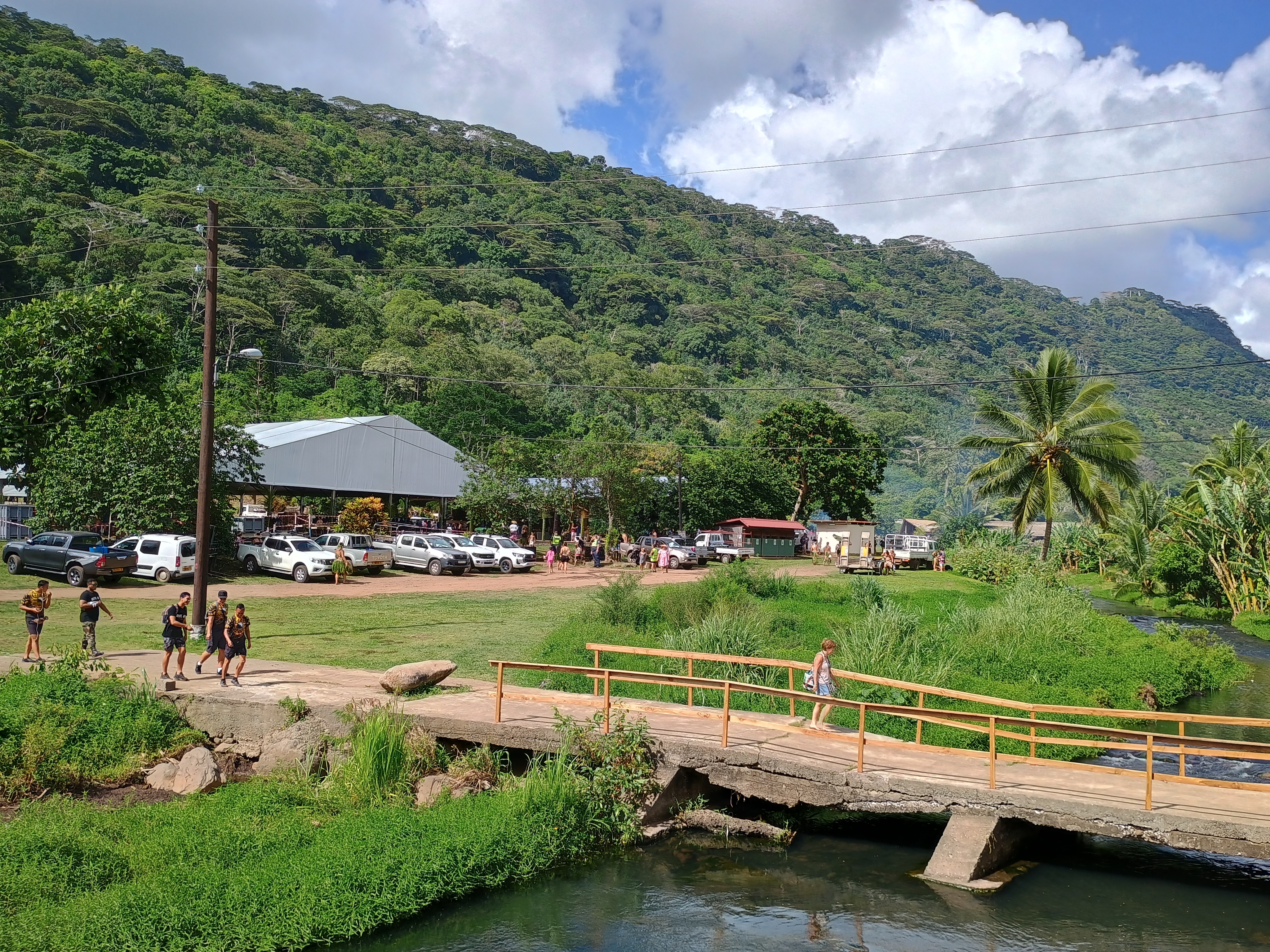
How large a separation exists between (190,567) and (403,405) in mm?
51475

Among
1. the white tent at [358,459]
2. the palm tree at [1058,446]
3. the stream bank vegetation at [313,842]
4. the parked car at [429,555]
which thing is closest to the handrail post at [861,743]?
the stream bank vegetation at [313,842]

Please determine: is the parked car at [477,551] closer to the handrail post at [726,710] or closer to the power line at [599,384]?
the power line at [599,384]

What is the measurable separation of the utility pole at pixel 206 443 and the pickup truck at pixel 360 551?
16.0 metres

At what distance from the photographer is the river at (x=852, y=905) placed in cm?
1055

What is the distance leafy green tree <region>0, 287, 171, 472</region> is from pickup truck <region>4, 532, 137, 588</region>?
17.5 feet

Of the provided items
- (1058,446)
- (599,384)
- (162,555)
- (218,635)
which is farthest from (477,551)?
(599,384)

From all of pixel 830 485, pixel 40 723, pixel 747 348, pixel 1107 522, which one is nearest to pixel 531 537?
pixel 830 485

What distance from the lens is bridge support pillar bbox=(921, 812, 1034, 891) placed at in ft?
39.2

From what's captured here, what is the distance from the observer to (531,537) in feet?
189

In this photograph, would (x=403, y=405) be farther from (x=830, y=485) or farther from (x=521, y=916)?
(x=521, y=916)

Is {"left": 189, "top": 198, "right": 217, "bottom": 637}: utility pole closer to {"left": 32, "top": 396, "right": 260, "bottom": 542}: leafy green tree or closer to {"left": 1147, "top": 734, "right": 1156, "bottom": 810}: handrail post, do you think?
{"left": 32, "top": 396, "right": 260, "bottom": 542}: leafy green tree

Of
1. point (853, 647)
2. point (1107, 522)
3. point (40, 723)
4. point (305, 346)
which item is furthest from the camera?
point (305, 346)

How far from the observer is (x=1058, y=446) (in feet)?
132

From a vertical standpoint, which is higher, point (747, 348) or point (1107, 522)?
point (747, 348)
